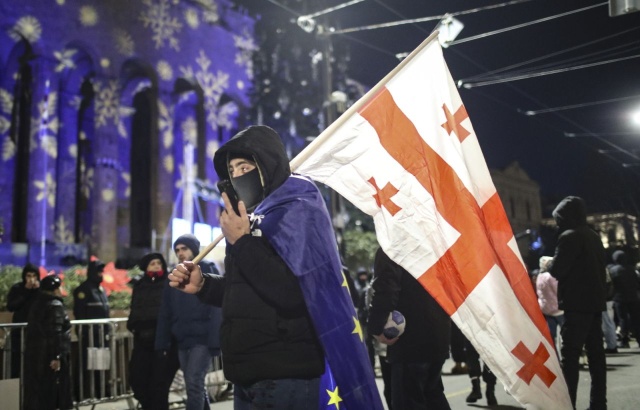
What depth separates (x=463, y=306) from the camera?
4062 millimetres

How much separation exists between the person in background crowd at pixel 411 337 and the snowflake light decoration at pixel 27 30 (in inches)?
660

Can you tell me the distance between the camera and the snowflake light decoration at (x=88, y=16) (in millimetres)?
→ 20000

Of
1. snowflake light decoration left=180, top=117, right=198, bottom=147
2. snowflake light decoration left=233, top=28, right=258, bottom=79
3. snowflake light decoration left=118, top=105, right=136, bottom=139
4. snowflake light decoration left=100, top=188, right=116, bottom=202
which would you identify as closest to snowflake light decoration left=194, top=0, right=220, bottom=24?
snowflake light decoration left=233, top=28, right=258, bottom=79

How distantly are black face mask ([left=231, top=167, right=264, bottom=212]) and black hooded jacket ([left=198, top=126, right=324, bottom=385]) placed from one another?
30 centimetres

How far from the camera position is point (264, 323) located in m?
2.92

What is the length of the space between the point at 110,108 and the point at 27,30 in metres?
3.47

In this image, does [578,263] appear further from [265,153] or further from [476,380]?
[265,153]

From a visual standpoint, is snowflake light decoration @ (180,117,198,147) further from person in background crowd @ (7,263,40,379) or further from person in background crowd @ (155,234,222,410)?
person in background crowd @ (155,234,222,410)

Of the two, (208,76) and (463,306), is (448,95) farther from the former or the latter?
(208,76)

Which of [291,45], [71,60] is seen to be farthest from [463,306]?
[291,45]

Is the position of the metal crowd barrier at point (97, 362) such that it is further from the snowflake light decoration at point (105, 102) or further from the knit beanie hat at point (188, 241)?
the snowflake light decoration at point (105, 102)

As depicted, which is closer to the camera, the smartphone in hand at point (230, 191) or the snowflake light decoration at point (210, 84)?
the smartphone in hand at point (230, 191)

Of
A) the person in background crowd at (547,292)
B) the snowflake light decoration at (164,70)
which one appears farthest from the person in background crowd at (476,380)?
the snowflake light decoration at (164,70)

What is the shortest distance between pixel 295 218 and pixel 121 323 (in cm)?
753
